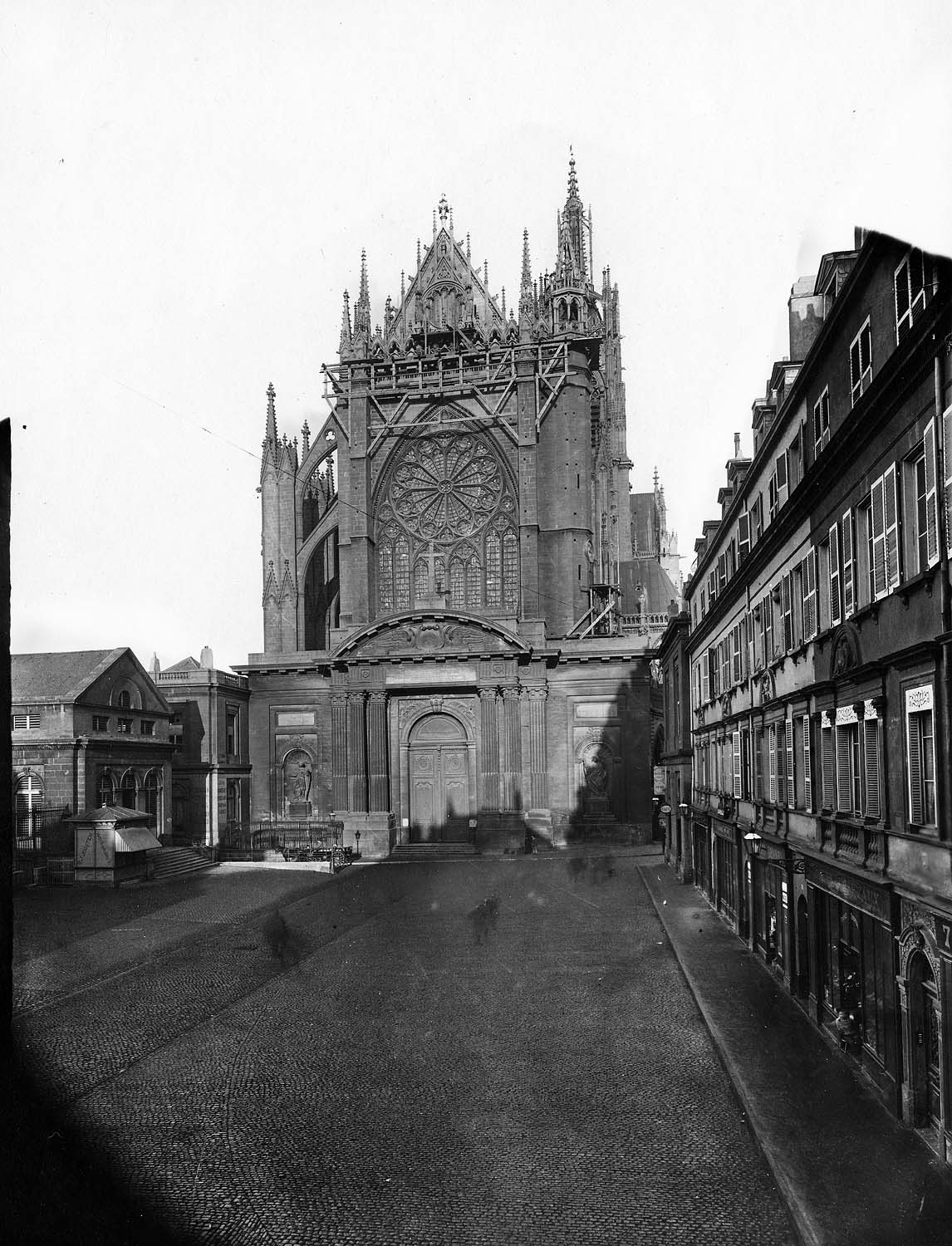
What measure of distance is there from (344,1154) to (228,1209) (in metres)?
1.76

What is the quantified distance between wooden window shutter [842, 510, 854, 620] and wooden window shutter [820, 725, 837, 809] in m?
2.19

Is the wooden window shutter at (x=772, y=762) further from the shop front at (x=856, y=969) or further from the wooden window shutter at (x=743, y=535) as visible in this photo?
the wooden window shutter at (x=743, y=535)

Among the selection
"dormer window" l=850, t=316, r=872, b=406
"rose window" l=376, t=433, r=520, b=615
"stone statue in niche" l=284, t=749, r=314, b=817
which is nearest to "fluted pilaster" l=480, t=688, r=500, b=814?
"rose window" l=376, t=433, r=520, b=615

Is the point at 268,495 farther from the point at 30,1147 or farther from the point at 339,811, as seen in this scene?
the point at 30,1147

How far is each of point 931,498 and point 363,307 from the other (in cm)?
4957

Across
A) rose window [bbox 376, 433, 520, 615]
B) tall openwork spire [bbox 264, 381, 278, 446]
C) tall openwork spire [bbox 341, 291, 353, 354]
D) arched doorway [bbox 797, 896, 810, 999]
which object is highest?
tall openwork spire [bbox 341, 291, 353, 354]

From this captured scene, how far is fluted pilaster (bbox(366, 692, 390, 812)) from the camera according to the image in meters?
48.7

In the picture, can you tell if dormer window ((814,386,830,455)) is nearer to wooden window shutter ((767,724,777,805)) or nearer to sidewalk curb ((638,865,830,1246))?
wooden window shutter ((767,724,777,805))

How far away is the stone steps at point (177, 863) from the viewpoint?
3941 cm

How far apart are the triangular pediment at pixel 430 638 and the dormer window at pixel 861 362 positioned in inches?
1338

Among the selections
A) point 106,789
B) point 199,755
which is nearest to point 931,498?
point 106,789

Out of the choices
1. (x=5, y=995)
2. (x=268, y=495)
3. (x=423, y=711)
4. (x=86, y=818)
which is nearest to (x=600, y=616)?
(x=423, y=711)

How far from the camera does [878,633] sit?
13680 mm

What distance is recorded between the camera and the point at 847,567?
50.1 ft
